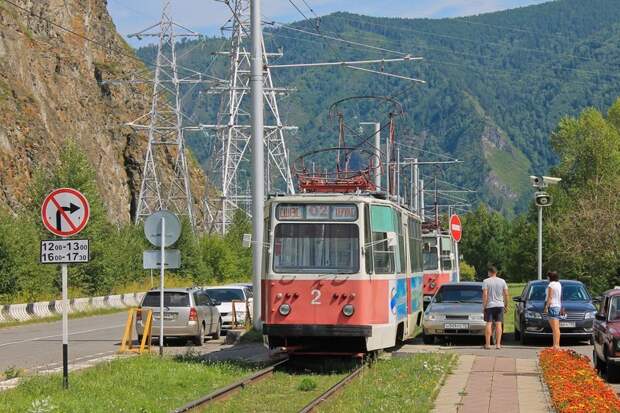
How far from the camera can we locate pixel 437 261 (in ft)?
152

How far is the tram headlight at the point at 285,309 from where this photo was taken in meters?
20.9

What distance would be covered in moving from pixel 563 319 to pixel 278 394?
1187cm

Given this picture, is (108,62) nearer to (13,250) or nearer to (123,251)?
(123,251)

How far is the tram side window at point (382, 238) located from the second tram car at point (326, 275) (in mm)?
24

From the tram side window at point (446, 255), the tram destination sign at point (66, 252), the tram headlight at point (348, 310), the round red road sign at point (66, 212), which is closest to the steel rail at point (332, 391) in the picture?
the tram headlight at point (348, 310)

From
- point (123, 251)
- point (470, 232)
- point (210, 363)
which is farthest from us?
point (470, 232)

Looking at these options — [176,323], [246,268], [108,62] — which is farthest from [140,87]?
[176,323]

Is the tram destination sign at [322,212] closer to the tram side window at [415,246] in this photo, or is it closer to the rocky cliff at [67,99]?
the tram side window at [415,246]

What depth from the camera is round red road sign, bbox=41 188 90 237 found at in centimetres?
1633

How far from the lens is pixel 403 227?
25.4 m

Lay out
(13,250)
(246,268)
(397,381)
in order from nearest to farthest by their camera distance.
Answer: (397,381)
(13,250)
(246,268)

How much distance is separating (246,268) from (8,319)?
43184mm

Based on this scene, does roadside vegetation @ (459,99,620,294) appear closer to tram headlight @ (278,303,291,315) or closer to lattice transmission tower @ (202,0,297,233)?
lattice transmission tower @ (202,0,297,233)

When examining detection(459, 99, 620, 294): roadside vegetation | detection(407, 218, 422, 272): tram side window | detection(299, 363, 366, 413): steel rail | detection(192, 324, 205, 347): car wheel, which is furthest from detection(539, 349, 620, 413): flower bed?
detection(459, 99, 620, 294): roadside vegetation
